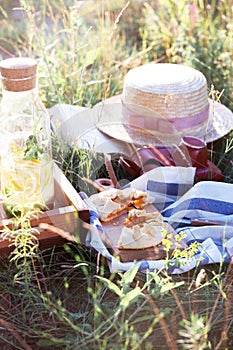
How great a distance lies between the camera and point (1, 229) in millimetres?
1872

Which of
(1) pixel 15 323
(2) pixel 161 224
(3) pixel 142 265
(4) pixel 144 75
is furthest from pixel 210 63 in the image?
(1) pixel 15 323

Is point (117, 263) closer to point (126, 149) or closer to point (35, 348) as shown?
point (35, 348)

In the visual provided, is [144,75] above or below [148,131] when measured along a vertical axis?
above

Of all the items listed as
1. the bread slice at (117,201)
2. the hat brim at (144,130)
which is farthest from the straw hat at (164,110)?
the bread slice at (117,201)

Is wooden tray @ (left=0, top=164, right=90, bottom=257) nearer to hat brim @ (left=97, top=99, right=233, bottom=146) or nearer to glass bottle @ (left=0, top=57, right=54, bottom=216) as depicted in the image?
glass bottle @ (left=0, top=57, right=54, bottom=216)

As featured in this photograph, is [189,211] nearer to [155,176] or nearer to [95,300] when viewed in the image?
[155,176]

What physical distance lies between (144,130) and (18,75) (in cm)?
78

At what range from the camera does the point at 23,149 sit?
196 centimetres

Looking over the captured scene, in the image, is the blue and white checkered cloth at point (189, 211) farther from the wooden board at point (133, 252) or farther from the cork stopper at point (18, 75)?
the cork stopper at point (18, 75)

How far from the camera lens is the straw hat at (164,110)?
2.49 meters

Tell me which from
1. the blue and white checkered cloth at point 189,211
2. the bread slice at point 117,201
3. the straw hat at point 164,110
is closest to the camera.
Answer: the blue and white checkered cloth at point 189,211

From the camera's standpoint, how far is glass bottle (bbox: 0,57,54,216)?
189cm

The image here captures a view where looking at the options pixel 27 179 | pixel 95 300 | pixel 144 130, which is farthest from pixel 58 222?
pixel 144 130

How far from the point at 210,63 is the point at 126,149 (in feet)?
3.26
